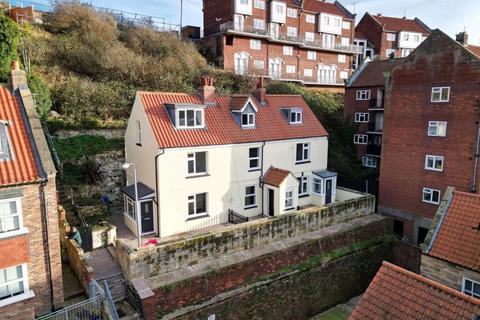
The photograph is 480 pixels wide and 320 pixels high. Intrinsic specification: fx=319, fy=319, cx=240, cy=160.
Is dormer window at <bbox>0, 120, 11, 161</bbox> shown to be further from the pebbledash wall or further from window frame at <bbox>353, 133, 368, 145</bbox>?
window frame at <bbox>353, 133, 368, 145</bbox>

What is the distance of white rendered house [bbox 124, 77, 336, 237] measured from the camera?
1617cm

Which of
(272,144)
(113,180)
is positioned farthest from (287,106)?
(113,180)

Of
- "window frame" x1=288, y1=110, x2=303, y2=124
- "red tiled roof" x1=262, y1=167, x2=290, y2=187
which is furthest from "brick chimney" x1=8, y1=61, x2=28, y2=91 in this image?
"window frame" x1=288, y1=110, x2=303, y2=124

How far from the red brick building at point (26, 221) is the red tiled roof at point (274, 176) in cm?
1131

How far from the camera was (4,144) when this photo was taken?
10.6m

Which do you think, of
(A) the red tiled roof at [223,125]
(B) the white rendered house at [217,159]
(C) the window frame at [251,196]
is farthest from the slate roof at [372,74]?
(C) the window frame at [251,196]

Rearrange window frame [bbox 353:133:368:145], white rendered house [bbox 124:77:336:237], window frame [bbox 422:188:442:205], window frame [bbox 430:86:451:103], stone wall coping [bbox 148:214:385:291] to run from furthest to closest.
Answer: window frame [bbox 353:133:368:145] → window frame [bbox 422:188:442:205] → window frame [bbox 430:86:451:103] → white rendered house [bbox 124:77:336:237] → stone wall coping [bbox 148:214:385:291]

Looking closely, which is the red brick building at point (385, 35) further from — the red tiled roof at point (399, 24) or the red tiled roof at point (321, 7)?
the red tiled roof at point (321, 7)

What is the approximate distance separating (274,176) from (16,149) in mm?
12717

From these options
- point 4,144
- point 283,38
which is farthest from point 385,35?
point 4,144

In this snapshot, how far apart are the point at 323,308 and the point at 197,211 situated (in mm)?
8569

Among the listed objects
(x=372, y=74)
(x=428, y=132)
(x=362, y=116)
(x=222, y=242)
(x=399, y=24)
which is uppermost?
(x=399, y=24)

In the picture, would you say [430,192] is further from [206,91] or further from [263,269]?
[206,91]

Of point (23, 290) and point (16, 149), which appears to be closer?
point (23, 290)
